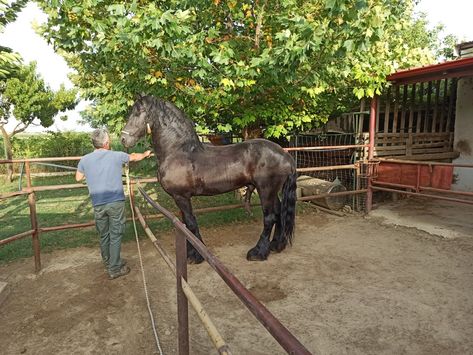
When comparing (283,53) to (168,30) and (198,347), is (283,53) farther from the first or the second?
(198,347)

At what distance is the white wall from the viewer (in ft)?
24.4

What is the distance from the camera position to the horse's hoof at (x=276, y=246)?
4297 mm

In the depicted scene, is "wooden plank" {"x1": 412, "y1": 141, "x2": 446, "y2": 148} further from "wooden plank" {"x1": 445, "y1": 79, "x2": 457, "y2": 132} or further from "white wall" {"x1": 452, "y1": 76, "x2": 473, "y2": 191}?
"wooden plank" {"x1": 445, "y1": 79, "x2": 457, "y2": 132}

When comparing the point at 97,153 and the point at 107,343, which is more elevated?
the point at 97,153

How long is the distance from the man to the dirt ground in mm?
339

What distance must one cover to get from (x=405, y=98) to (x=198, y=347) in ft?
23.3

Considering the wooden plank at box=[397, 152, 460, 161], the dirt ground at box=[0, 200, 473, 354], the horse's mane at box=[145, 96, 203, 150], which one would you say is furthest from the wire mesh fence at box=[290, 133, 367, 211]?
the horse's mane at box=[145, 96, 203, 150]

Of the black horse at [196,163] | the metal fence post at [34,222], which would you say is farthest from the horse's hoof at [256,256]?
the metal fence post at [34,222]

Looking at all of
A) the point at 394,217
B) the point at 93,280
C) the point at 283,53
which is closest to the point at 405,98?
the point at 394,217

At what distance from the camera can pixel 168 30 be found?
3449 mm

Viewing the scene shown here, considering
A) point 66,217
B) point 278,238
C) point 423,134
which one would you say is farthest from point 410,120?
point 66,217

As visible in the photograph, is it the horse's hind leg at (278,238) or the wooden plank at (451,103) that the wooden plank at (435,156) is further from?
the horse's hind leg at (278,238)

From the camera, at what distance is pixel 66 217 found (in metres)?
6.77

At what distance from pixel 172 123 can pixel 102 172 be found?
3.28 feet
